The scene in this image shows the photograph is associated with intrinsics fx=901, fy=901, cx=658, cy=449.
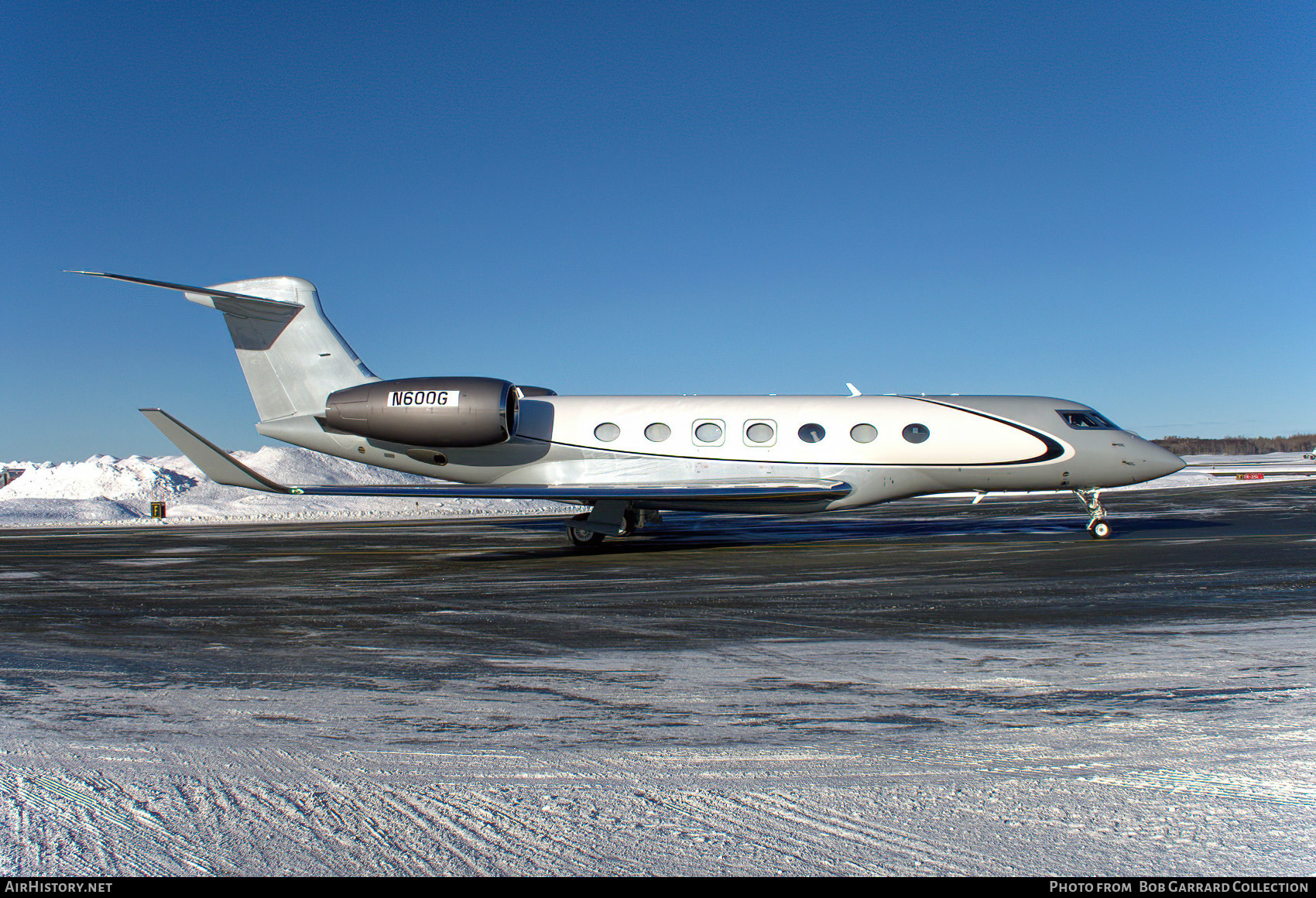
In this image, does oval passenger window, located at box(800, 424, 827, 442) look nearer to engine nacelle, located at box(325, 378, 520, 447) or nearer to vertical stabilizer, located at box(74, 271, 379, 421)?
engine nacelle, located at box(325, 378, 520, 447)

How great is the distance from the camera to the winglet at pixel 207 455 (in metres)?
12.3

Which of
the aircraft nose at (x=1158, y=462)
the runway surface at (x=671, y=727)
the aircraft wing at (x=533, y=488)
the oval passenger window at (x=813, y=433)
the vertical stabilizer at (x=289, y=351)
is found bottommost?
the runway surface at (x=671, y=727)

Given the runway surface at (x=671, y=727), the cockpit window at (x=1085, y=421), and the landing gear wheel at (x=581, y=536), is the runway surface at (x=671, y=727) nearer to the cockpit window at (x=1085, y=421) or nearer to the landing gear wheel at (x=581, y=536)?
the landing gear wheel at (x=581, y=536)

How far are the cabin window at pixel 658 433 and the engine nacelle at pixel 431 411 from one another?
8.19 feet

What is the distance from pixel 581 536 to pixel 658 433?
89.9 inches

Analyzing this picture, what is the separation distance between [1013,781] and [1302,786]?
3.53 feet

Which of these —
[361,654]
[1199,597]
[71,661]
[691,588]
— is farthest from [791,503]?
[71,661]

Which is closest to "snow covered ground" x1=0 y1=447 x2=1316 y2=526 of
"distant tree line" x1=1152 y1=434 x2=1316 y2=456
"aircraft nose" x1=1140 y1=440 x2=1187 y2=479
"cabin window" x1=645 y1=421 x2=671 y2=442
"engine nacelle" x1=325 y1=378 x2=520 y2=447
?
"engine nacelle" x1=325 y1=378 x2=520 y2=447

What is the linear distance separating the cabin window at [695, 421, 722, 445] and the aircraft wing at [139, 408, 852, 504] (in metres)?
0.71

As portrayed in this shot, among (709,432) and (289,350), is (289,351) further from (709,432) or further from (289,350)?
(709,432)

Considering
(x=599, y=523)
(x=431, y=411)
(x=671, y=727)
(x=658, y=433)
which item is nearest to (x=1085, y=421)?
(x=658, y=433)

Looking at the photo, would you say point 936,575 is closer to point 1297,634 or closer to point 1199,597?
point 1199,597

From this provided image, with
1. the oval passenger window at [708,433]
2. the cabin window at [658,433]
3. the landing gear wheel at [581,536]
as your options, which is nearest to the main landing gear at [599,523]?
the landing gear wheel at [581,536]

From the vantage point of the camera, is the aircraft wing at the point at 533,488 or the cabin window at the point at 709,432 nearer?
the aircraft wing at the point at 533,488
